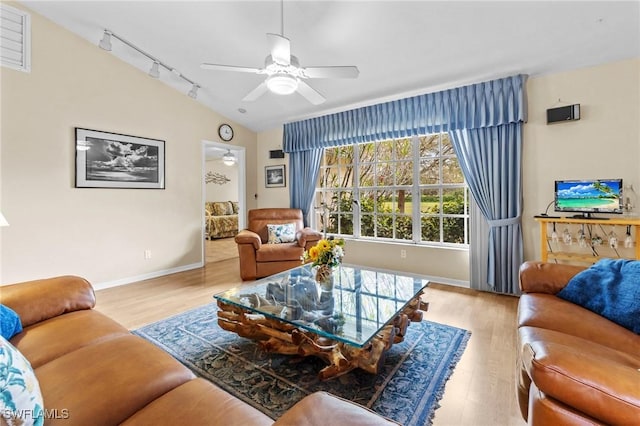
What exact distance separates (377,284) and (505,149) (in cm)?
217

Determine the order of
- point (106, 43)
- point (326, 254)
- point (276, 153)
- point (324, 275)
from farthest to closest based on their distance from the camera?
point (276, 153) → point (106, 43) → point (324, 275) → point (326, 254)

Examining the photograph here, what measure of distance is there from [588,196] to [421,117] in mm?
1878

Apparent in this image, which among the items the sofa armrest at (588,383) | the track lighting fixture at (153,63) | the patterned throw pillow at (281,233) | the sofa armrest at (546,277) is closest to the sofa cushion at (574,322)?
the sofa armrest at (546,277)

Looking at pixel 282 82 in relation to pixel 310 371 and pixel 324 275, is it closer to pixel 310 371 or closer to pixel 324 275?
pixel 324 275

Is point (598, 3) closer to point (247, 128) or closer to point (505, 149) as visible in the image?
point (505, 149)

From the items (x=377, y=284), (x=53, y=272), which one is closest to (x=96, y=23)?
(x=53, y=272)

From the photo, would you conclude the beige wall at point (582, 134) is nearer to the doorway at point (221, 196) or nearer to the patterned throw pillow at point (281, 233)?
the patterned throw pillow at point (281, 233)

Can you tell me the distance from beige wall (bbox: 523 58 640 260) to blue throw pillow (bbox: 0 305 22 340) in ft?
13.7

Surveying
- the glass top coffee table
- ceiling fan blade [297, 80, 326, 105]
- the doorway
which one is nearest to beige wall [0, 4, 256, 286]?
the doorway

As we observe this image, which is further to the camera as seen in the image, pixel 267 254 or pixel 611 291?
pixel 267 254

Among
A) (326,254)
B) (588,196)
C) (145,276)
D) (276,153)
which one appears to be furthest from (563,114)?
(145,276)

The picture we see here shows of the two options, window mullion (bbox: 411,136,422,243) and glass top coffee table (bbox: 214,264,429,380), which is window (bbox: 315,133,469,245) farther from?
glass top coffee table (bbox: 214,264,429,380)

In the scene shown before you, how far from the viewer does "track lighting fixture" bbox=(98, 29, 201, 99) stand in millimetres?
3096

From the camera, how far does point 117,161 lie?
12.3 feet
